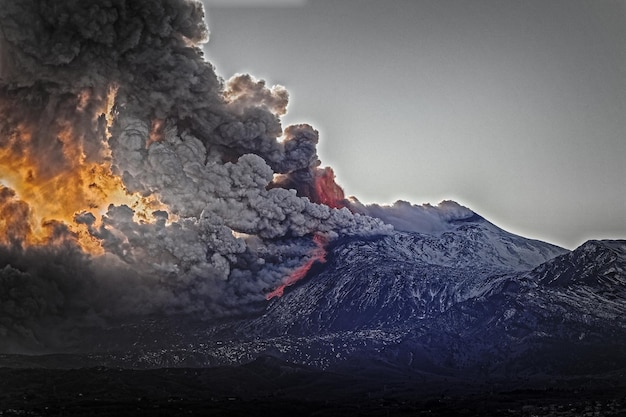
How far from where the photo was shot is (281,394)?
407 feet

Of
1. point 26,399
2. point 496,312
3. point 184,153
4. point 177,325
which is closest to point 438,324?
point 496,312

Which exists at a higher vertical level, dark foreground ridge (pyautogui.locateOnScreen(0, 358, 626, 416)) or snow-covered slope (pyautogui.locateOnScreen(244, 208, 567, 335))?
snow-covered slope (pyautogui.locateOnScreen(244, 208, 567, 335))

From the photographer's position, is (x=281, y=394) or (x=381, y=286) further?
(x=381, y=286)

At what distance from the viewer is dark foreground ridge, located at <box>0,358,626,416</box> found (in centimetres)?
10644

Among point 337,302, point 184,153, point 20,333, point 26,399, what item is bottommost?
point 26,399

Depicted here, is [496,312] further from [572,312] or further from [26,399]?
[26,399]

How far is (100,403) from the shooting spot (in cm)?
11069

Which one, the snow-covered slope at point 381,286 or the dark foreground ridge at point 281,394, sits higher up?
the snow-covered slope at point 381,286

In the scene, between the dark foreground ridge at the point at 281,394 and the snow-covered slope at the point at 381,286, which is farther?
the snow-covered slope at the point at 381,286

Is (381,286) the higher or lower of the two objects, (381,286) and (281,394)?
the higher

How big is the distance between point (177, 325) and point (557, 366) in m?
67.4

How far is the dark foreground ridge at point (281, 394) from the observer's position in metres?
106

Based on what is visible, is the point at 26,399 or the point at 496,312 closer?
the point at 26,399

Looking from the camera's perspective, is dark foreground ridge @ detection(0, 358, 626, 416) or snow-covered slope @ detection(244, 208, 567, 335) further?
snow-covered slope @ detection(244, 208, 567, 335)
